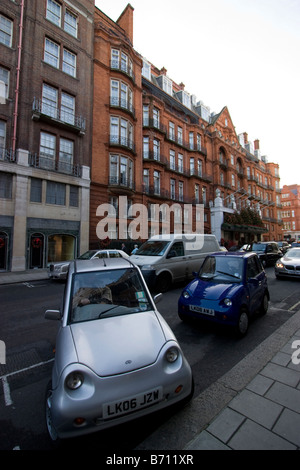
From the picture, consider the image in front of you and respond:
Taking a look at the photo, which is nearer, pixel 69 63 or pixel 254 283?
pixel 254 283

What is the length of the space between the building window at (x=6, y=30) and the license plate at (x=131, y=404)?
21.8 meters

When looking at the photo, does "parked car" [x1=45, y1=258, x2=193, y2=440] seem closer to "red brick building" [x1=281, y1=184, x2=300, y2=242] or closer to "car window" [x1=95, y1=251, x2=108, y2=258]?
"car window" [x1=95, y1=251, x2=108, y2=258]

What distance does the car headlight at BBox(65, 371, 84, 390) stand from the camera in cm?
206

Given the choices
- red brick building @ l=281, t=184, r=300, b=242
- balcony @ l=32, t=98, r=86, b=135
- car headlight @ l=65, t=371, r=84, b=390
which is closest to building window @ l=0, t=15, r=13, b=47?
balcony @ l=32, t=98, r=86, b=135

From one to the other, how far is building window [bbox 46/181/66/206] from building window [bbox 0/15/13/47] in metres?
9.87

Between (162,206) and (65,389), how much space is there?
78.0ft

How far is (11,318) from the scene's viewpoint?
596cm

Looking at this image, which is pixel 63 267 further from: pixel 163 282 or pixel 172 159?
pixel 172 159

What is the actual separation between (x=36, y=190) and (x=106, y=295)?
15.2 meters

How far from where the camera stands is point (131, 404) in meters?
2.06

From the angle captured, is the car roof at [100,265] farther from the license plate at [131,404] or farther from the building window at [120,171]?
the building window at [120,171]

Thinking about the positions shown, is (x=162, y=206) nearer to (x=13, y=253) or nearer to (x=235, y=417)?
(x=13, y=253)

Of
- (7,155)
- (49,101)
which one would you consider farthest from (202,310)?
(49,101)

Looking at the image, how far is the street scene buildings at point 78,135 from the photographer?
14938 mm
